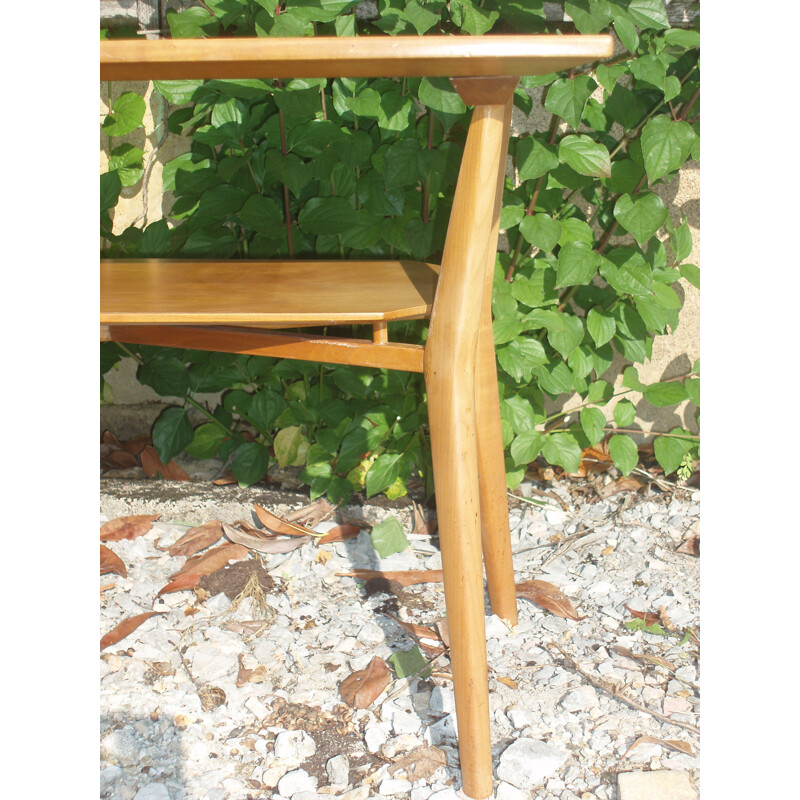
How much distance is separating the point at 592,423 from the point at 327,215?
720 millimetres

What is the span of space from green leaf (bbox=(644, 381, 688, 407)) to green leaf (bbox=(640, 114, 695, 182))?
52 cm

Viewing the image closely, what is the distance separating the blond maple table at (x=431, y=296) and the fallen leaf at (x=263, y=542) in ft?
1.54

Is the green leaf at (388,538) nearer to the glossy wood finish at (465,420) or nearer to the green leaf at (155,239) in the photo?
the glossy wood finish at (465,420)

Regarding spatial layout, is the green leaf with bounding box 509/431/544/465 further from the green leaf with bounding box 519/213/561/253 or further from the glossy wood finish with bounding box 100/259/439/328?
the glossy wood finish with bounding box 100/259/439/328

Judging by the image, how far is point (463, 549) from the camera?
1.00 metres

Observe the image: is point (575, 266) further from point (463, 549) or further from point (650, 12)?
point (463, 549)

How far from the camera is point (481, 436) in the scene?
1.34 m

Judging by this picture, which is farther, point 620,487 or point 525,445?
point 620,487

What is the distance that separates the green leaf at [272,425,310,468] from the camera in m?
1.86

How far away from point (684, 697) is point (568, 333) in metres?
0.73

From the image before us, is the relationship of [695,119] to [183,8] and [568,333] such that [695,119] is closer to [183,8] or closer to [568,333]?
[568,333]

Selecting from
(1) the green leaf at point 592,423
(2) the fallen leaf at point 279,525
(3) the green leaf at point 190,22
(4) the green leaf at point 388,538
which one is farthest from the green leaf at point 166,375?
(1) the green leaf at point 592,423

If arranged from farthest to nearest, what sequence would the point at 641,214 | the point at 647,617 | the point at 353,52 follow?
the point at 641,214 → the point at 647,617 → the point at 353,52

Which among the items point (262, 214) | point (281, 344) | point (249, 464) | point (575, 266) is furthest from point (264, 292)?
point (249, 464)
